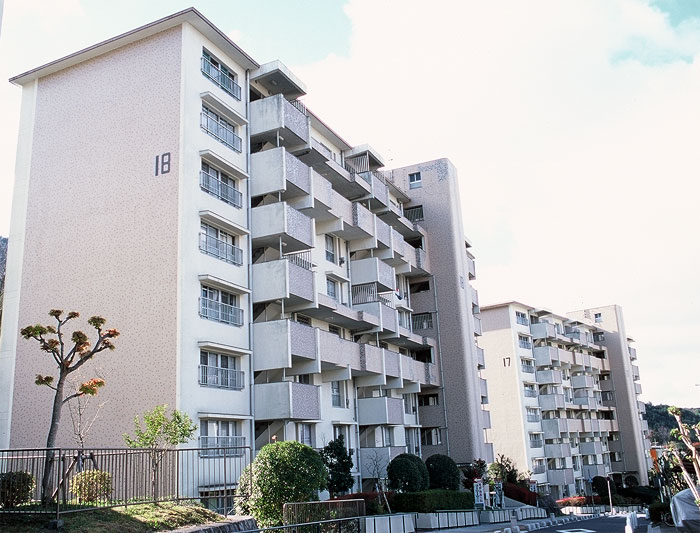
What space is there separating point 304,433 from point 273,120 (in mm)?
13897

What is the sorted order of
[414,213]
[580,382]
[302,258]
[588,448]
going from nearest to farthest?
[302,258] < [414,213] < [588,448] < [580,382]

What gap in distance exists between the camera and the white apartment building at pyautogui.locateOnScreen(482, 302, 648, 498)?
6531 centimetres

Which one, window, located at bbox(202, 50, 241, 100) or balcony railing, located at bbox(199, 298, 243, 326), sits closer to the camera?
balcony railing, located at bbox(199, 298, 243, 326)

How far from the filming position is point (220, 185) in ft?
98.1

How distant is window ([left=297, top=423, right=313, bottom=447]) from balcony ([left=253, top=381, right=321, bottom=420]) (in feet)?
7.97

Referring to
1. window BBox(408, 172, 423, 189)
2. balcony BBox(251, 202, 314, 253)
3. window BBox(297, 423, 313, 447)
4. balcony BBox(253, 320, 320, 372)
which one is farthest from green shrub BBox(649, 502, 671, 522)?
window BBox(408, 172, 423, 189)

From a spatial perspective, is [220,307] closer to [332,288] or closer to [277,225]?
[277,225]

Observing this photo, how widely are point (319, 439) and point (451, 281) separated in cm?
1830

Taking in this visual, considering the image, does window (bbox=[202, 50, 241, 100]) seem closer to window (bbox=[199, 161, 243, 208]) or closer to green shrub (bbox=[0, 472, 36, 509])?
window (bbox=[199, 161, 243, 208])

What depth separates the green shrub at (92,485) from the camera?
619 inches

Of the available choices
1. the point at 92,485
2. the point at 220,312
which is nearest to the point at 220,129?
the point at 220,312

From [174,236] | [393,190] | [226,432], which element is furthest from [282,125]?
[393,190]

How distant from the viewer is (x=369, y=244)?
4081 centimetres

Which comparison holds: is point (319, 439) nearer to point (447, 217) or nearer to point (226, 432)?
point (226, 432)
